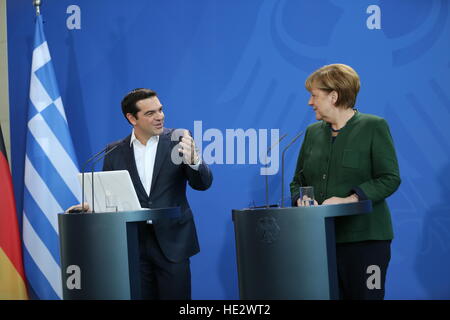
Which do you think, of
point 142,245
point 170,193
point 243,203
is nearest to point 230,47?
point 243,203

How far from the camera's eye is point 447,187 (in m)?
4.27

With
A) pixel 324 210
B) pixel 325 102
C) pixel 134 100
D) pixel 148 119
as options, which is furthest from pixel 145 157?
pixel 324 210

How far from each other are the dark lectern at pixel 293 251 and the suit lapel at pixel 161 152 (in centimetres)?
101

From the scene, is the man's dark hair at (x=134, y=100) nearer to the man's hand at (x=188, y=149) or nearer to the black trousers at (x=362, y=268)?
the man's hand at (x=188, y=149)

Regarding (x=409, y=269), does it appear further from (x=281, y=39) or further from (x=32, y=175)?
(x=32, y=175)

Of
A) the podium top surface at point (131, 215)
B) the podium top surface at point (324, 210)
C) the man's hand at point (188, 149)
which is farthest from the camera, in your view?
the man's hand at point (188, 149)

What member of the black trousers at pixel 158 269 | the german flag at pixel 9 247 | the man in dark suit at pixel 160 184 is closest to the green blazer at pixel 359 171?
the man in dark suit at pixel 160 184

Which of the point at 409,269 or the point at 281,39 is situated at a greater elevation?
the point at 281,39

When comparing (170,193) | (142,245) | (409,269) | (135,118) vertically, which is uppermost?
(135,118)

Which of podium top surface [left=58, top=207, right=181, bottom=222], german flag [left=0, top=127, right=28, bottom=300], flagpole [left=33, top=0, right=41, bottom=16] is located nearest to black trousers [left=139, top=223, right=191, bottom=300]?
podium top surface [left=58, top=207, right=181, bottom=222]

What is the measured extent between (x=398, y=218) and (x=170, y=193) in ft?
6.44

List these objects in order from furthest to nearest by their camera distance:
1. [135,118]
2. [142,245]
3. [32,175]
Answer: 1. [32,175]
2. [135,118]
3. [142,245]

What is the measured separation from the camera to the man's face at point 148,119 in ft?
10.6

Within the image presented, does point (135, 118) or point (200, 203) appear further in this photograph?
point (200, 203)
